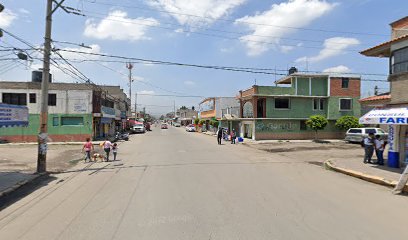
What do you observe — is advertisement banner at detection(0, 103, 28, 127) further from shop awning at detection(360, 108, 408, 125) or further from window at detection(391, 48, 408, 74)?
window at detection(391, 48, 408, 74)

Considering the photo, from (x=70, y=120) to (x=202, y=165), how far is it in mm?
23542

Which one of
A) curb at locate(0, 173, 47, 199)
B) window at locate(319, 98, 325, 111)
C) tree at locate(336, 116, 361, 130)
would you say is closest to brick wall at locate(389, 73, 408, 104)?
curb at locate(0, 173, 47, 199)

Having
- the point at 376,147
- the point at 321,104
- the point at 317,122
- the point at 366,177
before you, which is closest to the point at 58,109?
the point at 317,122

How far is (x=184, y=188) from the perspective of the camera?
31.5ft

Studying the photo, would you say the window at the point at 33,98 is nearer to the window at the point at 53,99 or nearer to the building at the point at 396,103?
the window at the point at 53,99

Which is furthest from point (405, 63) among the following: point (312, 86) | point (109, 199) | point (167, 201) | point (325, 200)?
point (312, 86)

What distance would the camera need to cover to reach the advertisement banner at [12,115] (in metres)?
11.3

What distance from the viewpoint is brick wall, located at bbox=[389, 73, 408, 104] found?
12859mm

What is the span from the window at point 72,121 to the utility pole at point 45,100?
20377mm

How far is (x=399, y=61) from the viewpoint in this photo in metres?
13.2

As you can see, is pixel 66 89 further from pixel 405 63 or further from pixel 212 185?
pixel 405 63

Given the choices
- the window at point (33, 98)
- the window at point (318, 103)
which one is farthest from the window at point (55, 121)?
the window at point (318, 103)

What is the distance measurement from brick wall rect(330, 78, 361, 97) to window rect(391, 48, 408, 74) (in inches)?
945

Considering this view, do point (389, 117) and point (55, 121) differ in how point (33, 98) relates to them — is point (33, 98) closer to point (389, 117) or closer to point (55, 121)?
point (55, 121)
